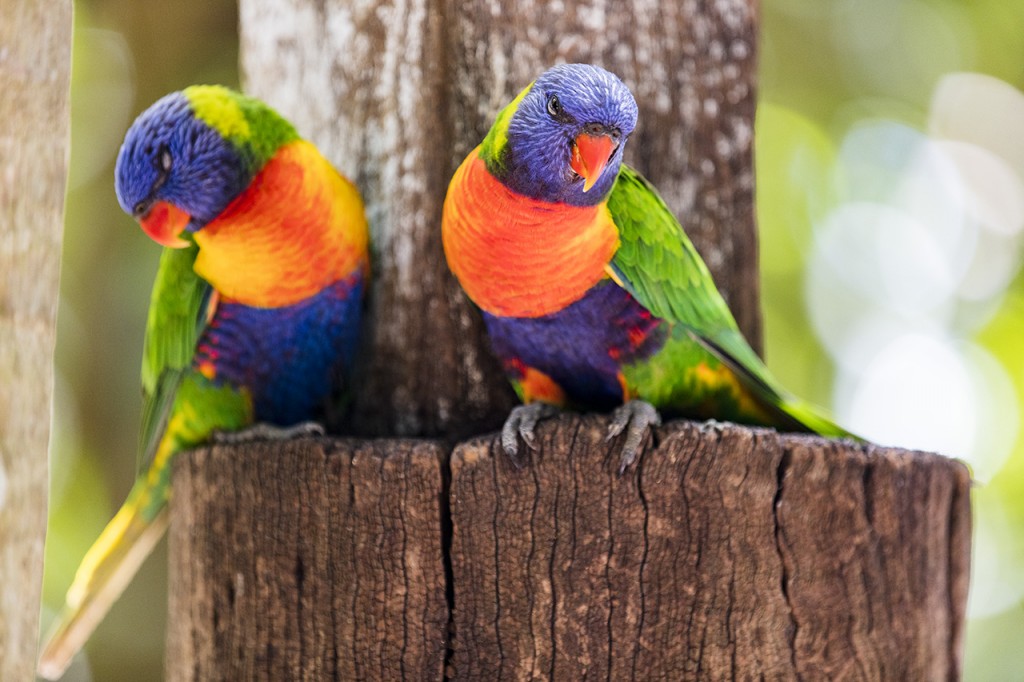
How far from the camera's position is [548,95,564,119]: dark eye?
6.49 feet

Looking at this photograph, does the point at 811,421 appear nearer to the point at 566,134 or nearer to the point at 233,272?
the point at 566,134

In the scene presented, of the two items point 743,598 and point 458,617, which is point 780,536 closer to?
point 743,598

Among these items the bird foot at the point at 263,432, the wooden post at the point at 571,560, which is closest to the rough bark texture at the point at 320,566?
the wooden post at the point at 571,560

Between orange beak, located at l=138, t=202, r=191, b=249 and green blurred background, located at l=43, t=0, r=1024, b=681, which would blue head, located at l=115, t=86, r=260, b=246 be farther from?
green blurred background, located at l=43, t=0, r=1024, b=681

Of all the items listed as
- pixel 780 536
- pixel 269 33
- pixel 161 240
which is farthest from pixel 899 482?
pixel 269 33

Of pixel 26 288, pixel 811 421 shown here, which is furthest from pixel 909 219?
pixel 26 288

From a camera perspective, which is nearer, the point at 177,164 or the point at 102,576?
the point at 177,164

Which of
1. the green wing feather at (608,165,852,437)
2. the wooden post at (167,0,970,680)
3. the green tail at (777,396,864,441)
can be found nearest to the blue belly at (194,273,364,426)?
the wooden post at (167,0,970,680)

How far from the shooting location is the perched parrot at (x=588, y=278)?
6.54ft

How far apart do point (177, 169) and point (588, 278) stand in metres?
1.12

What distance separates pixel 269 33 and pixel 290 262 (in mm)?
864

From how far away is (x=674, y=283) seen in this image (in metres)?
2.27

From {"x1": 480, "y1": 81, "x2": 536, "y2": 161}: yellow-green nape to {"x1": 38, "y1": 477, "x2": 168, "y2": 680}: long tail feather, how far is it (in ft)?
5.20

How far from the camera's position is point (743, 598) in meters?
1.85
